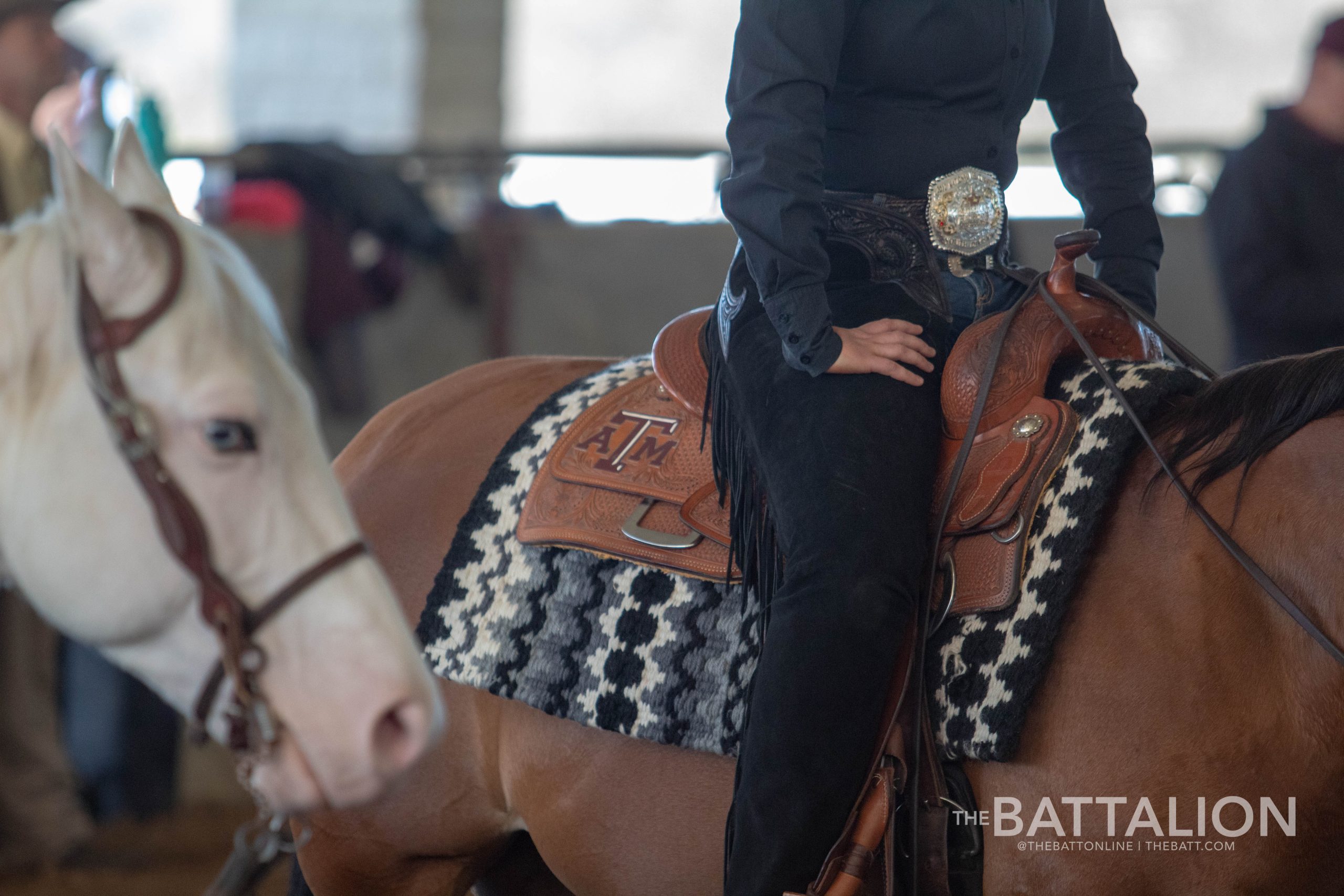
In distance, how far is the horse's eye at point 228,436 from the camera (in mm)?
998

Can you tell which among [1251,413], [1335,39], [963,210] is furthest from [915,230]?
[1335,39]

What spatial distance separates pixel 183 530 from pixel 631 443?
35.8 inches

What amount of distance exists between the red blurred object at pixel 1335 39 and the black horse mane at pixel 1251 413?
87.9 inches

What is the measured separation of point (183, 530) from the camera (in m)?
0.98

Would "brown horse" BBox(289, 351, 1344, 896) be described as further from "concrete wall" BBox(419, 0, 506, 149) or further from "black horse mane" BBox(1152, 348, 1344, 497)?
"concrete wall" BBox(419, 0, 506, 149)

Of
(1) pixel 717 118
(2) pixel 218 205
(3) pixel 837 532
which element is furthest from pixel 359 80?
(3) pixel 837 532

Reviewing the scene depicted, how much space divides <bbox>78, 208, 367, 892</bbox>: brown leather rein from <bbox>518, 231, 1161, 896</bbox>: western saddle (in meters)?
0.74

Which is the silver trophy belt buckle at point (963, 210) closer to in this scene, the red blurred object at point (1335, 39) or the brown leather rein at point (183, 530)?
the brown leather rein at point (183, 530)

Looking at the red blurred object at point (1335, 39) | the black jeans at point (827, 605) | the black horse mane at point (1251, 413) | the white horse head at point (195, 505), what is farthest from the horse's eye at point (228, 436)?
the red blurred object at point (1335, 39)

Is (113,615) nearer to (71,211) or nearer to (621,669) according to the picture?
(71,211)

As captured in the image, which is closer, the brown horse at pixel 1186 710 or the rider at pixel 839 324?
the brown horse at pixel 1186 710

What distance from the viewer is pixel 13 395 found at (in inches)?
39.9

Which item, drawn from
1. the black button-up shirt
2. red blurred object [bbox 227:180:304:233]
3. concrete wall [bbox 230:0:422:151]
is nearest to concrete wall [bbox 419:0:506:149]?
concrete wall [bbox 230:0:422:151]

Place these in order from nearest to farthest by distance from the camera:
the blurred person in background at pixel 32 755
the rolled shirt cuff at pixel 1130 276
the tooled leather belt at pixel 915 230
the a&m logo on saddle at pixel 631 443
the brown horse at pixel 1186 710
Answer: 1. the brown horse at pixel 1186 710
2. the tooled leather belt at pixel 915 230
3. the a&m logo on saddle at pixel 631 443
4. the rolled shirt cuff at pixel 1130 276
5. the blurred person in background at pixel 32 755
